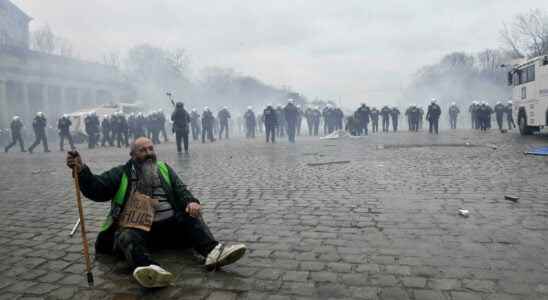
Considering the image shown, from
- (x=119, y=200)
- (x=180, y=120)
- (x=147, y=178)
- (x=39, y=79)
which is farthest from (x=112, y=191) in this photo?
(x=39, y=79)

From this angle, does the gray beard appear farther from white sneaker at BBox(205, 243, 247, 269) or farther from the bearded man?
white sneaker at BBox(205, 243, 247, 269)

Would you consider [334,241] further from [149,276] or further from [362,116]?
[362,116]

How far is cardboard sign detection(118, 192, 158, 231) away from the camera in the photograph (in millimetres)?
3760

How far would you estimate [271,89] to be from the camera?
101 metres

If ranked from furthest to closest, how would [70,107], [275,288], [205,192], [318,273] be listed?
[70,107] < [205,192] < [318,273] < [275,288]

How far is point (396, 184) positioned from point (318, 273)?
426cm

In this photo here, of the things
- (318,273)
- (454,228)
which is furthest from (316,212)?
(318,273)

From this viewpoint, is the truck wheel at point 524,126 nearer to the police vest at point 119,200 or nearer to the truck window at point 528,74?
the truck window at point 528,74

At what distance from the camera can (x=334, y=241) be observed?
420 cm

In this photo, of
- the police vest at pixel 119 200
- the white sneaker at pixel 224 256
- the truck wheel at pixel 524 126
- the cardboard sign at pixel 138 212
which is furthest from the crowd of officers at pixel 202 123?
the white sneaker at pixel 224 256

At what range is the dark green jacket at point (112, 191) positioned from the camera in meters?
3.79

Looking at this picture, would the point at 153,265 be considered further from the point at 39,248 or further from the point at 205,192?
the point at 205,192

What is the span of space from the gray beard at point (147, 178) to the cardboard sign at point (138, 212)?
0.27 feet

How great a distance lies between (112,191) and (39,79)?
5313cm
